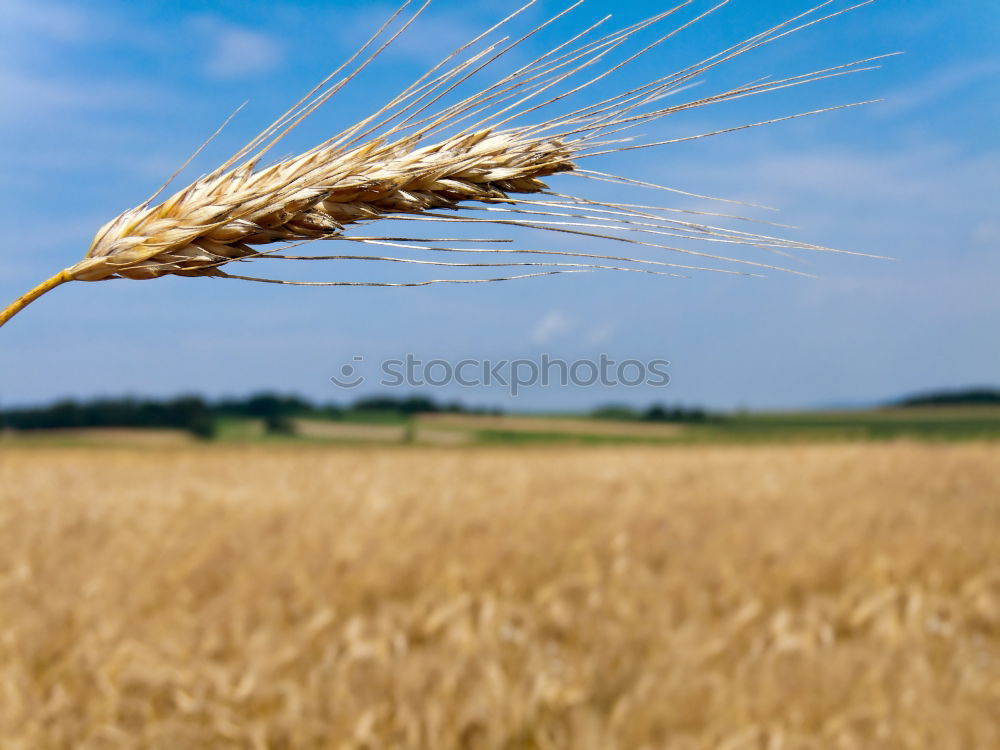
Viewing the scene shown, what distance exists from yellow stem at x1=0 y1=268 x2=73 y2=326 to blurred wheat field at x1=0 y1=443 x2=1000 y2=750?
2.30 metres

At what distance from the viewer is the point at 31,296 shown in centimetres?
68

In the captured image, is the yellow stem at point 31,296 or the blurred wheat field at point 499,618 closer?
the yellow stem at point 31,296

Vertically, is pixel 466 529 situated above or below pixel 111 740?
above

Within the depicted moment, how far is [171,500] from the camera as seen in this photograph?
575 cm

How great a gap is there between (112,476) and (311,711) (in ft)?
22.1

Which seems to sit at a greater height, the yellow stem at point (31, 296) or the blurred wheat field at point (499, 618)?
the yellow stem at point (31, 296)

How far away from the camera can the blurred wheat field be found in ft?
9.43

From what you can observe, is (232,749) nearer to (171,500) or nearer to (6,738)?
(6,738)

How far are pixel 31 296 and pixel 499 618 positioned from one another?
3169mm

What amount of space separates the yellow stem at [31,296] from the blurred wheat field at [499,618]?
90.6 inches

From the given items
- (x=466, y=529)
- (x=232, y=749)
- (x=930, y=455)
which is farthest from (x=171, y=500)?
(x=930, y=455)

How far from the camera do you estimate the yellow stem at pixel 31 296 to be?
66cm

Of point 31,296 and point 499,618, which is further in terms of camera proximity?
point 499,618

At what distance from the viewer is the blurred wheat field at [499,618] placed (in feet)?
9.43
